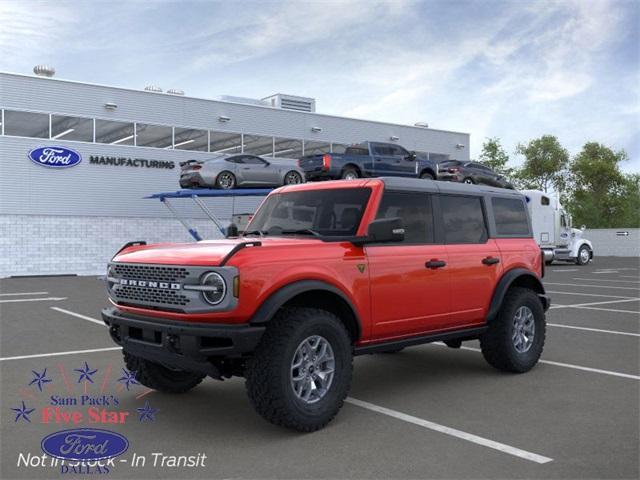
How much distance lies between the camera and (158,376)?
230 inches

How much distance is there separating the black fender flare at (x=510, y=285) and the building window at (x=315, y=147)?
2722cm

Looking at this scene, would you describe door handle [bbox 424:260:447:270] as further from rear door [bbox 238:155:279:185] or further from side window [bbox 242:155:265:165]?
A: side window [bbox 242:155:265:165]

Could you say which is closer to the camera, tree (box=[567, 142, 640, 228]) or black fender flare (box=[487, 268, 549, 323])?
black fender flare (box=[487, 268, 549, 323])

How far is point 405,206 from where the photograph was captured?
6.09 m

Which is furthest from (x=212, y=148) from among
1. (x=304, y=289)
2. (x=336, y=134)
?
(x=304, y=289)

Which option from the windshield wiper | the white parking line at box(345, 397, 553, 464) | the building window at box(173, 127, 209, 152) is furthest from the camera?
the building window at box(173, 127, 209, 152)

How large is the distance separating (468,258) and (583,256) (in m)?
28.1

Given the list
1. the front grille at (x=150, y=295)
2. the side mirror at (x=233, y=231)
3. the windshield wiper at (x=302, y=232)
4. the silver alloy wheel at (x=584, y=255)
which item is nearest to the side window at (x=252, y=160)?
the side mirror at (x=233, y=231)

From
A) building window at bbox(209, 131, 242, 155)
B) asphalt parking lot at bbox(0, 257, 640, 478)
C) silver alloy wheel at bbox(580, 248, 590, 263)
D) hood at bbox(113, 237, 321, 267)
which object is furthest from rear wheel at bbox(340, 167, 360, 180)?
silver alloy wheel at bbox(580, 248, 590, 263)

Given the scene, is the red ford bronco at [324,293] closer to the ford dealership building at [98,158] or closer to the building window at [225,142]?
the ford dealership building at [98,158]

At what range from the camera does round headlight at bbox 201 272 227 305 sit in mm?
4562

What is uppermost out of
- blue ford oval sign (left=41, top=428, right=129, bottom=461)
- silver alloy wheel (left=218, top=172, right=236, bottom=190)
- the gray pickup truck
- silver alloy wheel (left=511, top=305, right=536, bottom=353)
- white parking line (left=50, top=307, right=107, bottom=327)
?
the gray pickup truck

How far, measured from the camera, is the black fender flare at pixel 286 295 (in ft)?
15.1

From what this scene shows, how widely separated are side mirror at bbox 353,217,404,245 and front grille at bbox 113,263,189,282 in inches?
59.5
